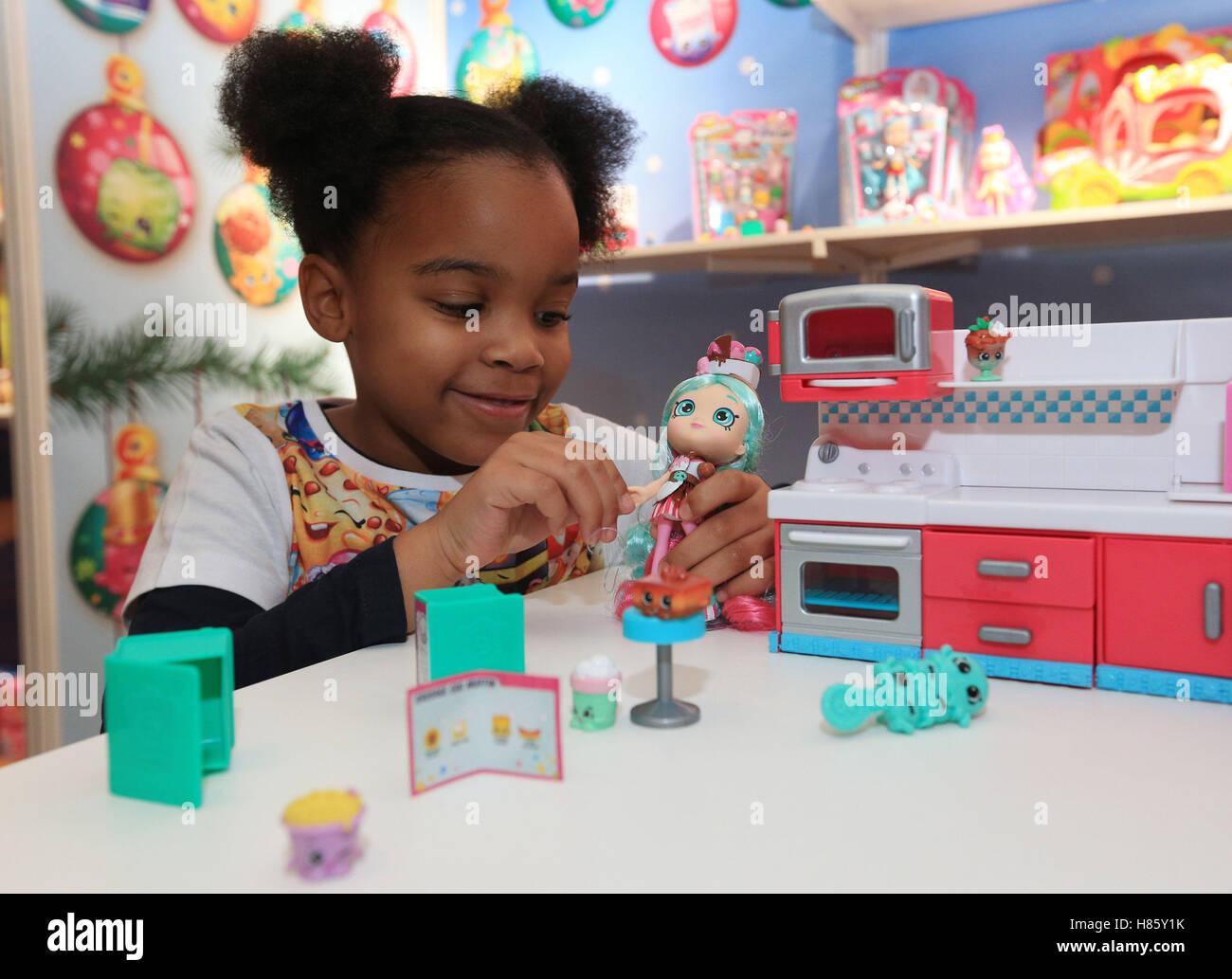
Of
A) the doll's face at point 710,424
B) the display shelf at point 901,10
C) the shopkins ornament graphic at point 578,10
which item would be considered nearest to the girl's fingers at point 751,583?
the doll's face at point 710,424

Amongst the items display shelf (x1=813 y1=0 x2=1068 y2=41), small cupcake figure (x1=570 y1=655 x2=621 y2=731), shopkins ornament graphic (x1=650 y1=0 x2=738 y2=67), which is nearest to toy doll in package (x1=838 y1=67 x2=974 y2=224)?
display shelf (x1=813 y1=0 x2=1068 y2=41)

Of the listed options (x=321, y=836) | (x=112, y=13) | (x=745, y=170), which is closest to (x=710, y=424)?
(x=321, y=836)

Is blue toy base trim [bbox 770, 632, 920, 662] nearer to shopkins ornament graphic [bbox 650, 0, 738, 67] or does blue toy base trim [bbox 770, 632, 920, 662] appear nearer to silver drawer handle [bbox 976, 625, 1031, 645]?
silver drawer handle [bbox 976, 625, 1031, 645]

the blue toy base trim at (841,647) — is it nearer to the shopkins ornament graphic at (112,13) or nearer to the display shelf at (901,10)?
the display shelf at (901,10)

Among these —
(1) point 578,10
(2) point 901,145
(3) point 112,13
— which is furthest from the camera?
(1) point 578,10

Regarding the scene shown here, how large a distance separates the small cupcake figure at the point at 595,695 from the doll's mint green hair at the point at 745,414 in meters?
0.33

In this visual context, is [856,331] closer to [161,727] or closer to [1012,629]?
[1012,629]

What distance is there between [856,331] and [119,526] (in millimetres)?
1474

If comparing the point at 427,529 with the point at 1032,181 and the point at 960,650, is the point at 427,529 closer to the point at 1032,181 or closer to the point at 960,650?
the point at 960,650

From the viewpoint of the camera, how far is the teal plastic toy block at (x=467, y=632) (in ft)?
2.29

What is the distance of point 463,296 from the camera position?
1.07m

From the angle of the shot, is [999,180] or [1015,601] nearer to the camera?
[1015,601]

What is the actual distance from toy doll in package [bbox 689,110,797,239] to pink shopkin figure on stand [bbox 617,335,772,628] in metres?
0.86

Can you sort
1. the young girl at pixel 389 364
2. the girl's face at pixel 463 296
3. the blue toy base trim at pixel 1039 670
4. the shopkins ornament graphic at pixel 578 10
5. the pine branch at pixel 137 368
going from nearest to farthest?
the blue toy base trim at pixel 1039 670
the young girl at pixel 389 364
the girl's face at pixel 463 296
the pine branch at pixel 137 368
the shopkins ornament graphic at pixel 578 10
